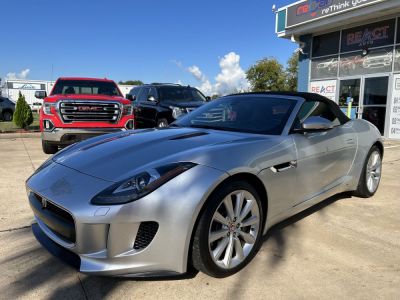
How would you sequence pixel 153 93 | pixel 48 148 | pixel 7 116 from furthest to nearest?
1. pixel 7 116
2. pixel 153 93
3. pixel 48 148

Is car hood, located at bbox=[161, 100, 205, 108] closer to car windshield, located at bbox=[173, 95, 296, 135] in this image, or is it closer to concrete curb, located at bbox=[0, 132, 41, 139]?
concrete curb, located at bbox=[0, 132, 41, 139]

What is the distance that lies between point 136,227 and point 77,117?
5737mm

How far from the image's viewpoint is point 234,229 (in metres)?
2.69

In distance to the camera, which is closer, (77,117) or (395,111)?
(77,117)

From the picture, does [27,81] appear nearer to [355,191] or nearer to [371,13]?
[371,13]

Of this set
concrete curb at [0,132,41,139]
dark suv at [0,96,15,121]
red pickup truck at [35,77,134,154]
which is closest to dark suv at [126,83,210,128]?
red pickup truck at [35,77,134,154]

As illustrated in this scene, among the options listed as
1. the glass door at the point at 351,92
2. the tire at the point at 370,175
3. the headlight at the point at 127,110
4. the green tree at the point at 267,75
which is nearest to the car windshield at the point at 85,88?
the headlight at the point at 127,110

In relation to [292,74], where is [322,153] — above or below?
below

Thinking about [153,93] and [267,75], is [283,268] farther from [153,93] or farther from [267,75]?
[267,75]

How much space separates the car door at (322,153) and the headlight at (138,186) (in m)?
1.35

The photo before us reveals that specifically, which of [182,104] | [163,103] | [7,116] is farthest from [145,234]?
[7,116]

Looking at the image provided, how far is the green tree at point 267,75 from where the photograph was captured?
39.2 metres

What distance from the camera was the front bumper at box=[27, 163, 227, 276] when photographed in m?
2.19

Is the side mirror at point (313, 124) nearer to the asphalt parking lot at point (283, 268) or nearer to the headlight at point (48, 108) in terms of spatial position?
the asphalt parking lot at point (283, 268)
